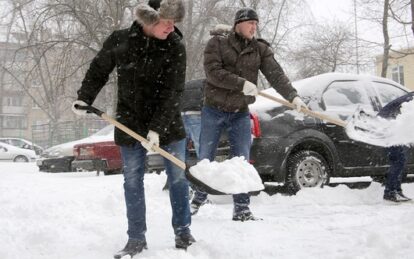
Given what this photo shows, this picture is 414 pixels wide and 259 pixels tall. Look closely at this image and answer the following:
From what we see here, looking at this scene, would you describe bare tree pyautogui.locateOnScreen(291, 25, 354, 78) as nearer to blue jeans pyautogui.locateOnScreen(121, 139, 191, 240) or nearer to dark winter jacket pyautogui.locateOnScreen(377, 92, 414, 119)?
dark winter jacket pyautogui.locateOnScreen(377, 92, 414, 119)

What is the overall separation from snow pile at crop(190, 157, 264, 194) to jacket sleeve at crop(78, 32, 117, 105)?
917 millimetres

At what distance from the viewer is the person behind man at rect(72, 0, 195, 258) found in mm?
3822

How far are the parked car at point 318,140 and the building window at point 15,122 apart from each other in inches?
2446

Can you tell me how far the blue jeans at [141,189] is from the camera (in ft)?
12.8

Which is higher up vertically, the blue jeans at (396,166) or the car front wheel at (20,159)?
the blue jeans at (396,166)

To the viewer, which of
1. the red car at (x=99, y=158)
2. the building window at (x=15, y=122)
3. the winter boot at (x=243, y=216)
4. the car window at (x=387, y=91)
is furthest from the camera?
the building window at (x=15, y=122)

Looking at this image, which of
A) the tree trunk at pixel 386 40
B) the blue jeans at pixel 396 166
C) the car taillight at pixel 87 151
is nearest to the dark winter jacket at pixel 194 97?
the blue jeans at pixel 396 166

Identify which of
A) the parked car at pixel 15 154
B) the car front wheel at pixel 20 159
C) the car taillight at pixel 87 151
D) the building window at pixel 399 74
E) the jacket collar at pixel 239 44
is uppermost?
the building window at pixel 399 74

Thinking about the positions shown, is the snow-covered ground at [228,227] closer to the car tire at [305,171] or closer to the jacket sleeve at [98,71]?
the car tire at [305,171]

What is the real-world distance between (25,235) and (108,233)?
661 mm

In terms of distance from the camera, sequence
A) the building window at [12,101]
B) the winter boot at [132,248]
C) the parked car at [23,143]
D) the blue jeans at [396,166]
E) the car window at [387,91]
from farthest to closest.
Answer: the building window at [12,101] < the parked car at [23,143] < the car window at [387,91] < the blue jeans at [396,166] < the winter boot at [132,248]

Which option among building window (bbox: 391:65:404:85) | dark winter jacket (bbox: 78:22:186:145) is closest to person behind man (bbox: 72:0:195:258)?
dark winter jacket (bbox: 78:22:186:145)

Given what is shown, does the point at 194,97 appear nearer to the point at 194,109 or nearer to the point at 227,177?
the point at 194,109

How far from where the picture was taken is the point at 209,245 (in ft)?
12.8
